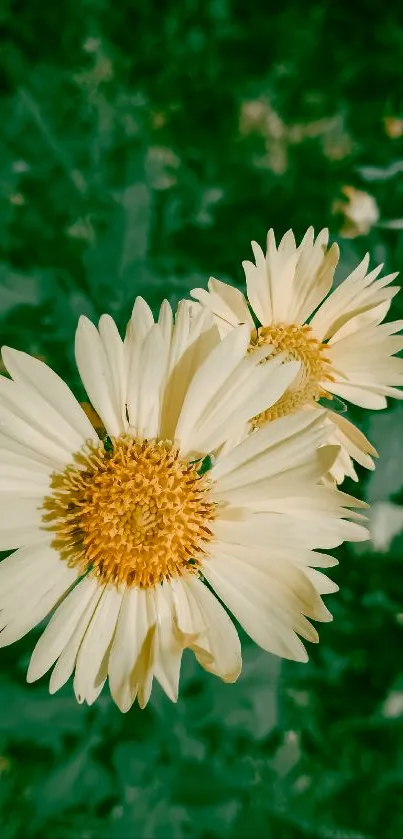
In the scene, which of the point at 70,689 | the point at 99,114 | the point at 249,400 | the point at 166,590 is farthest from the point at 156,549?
the point at 99,114

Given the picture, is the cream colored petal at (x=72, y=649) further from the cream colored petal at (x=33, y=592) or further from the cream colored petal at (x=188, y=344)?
the cream colored petal at (x=188, y=344)

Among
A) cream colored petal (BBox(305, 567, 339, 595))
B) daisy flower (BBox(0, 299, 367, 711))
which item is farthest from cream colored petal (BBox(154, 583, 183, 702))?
cream colored petal (BBox(305, 567, 339, 595))

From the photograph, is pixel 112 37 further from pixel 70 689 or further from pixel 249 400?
pixel 70 689

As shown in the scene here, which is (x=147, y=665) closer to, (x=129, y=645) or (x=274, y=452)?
(x=129, y=645)

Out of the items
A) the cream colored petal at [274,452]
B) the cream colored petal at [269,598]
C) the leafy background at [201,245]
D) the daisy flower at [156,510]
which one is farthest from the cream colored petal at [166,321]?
the leafy background at [201,245]

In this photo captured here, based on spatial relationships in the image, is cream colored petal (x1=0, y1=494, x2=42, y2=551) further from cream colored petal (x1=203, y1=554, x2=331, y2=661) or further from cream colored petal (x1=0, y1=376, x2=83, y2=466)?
cream colored petal (x1=203, y1=554, x2=331, y2=661)
